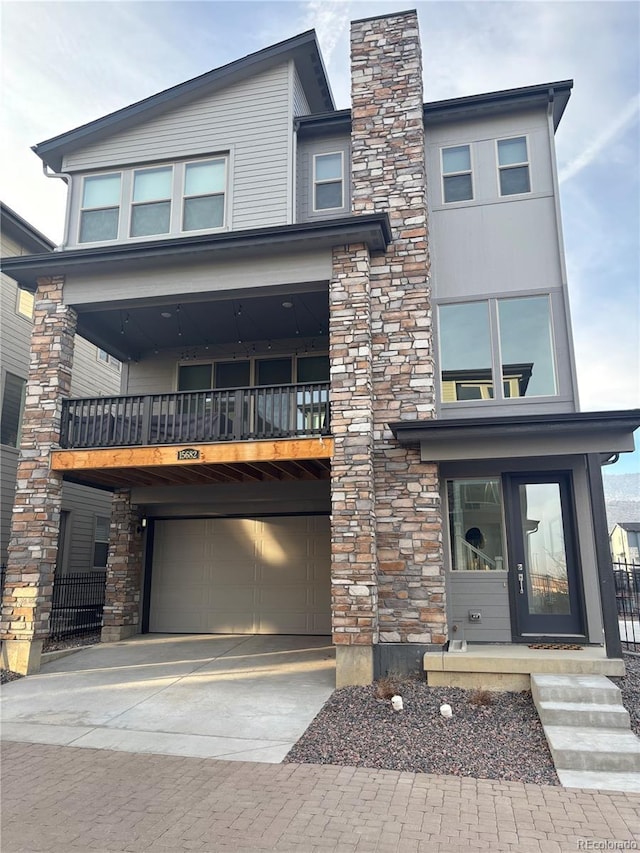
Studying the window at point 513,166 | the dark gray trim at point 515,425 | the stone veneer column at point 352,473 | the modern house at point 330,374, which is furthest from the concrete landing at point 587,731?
the window at point 513,166

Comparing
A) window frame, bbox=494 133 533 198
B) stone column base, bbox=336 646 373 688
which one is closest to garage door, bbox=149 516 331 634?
stone column base, bbox=336 646 373 688

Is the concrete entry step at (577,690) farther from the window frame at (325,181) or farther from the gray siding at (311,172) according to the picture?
the window frame at (325,181)

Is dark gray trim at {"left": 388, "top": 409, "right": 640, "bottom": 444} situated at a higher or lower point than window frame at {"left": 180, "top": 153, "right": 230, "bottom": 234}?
lower

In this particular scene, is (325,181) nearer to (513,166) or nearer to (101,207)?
(513,166)

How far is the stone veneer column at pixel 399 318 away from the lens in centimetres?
825

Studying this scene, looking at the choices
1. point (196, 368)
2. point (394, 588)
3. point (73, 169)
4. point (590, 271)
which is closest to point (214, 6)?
point (73, 169)

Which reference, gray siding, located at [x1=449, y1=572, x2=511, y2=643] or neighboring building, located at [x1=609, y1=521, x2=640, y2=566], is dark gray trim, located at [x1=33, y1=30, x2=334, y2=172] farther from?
neighboring building, located at [x1=609, y1=521, x2=640, y2=566]

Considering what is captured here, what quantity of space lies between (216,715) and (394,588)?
2.93m

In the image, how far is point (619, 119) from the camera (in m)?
16.7

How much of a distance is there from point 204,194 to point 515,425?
276 inches

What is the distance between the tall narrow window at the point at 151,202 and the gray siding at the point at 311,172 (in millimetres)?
2447

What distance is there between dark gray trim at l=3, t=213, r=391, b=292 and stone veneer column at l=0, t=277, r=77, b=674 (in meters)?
0.44

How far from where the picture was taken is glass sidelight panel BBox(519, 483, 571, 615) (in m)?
8.38

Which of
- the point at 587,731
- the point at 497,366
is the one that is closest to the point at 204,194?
the point at 497,366
